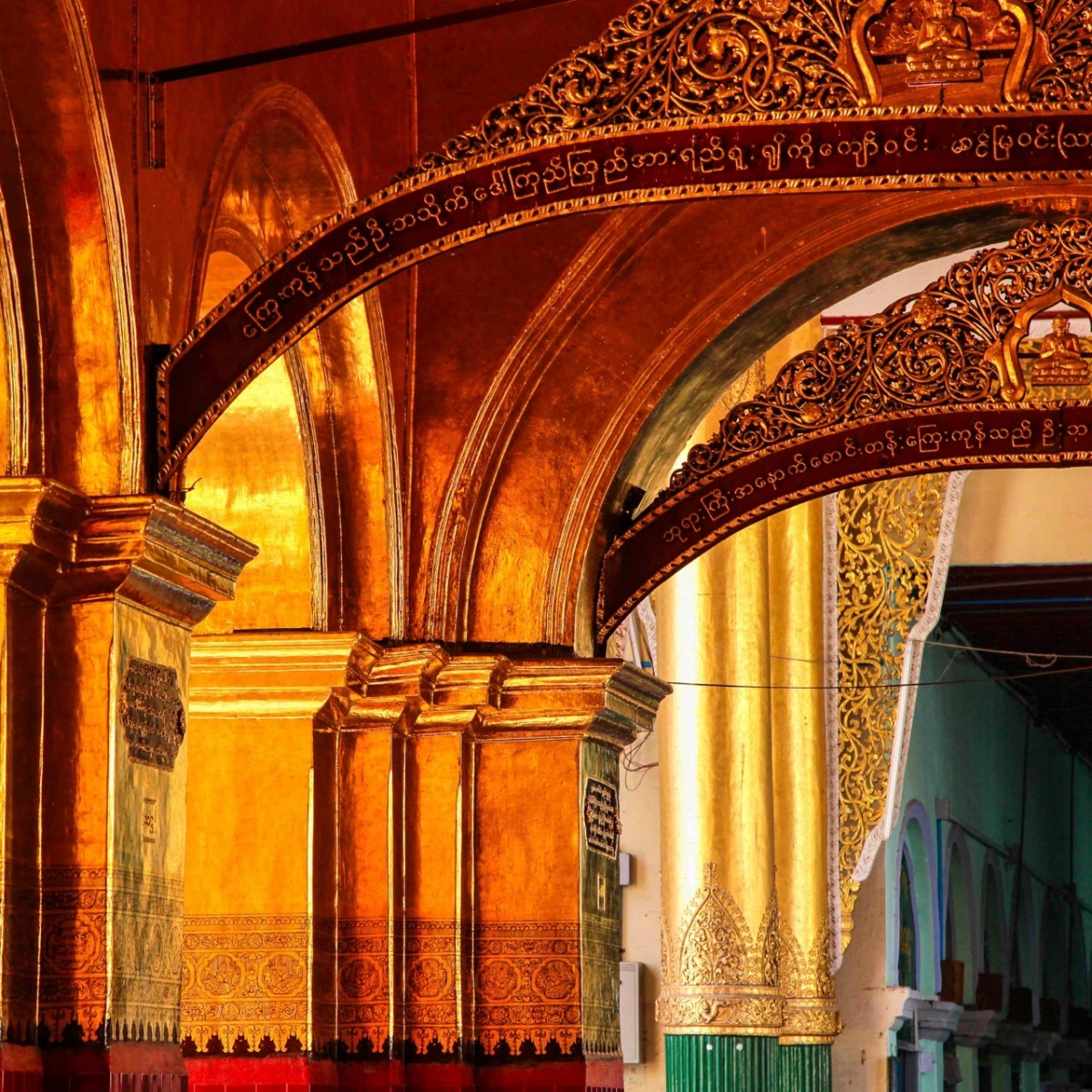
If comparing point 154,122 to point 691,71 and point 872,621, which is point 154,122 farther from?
point 872,621

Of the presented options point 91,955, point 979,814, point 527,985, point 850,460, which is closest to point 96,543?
point 91,955

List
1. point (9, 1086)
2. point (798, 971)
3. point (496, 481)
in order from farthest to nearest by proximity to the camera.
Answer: point (798, 971), point (496, 481), point (9, 1086)

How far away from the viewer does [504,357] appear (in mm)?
7500

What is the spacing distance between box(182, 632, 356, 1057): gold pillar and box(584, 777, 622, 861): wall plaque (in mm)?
895

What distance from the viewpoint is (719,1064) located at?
32.5ft

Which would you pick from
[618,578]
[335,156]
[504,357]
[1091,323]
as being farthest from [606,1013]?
[1091,323]

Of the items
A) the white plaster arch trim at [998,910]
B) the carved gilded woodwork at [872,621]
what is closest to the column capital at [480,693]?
the carved gilded woodwork at [872,621]

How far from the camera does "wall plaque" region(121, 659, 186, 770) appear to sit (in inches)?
214

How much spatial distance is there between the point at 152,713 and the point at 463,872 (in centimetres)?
216

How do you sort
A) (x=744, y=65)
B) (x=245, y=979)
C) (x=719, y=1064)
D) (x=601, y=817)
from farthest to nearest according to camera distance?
1. (x=719, y=1064)
2. (x=601, y=817)
3. (x=245, y=979)
4. (x=744, y=65)

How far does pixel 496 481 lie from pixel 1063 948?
12.3m

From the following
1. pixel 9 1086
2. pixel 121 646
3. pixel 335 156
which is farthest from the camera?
pixel 335 156

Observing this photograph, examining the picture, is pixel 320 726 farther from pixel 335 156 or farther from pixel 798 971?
pixel 798 971

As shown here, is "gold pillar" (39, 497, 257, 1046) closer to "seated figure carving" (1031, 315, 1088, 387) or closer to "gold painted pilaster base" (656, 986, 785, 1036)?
"seated figure carving" (1031, 315, 1088, 387)
